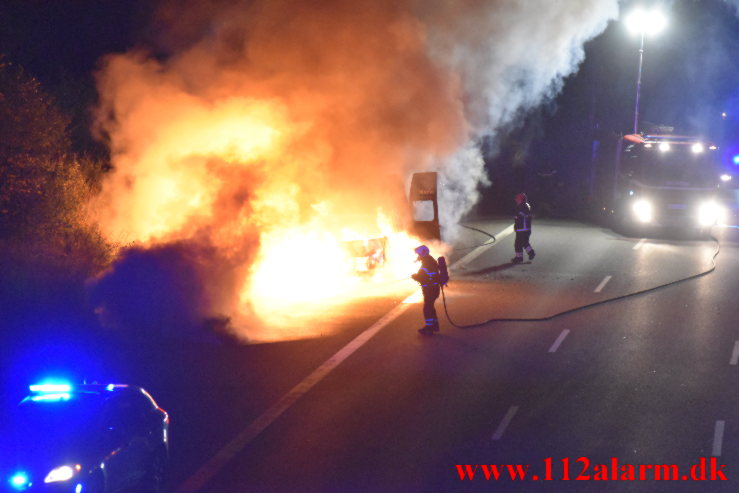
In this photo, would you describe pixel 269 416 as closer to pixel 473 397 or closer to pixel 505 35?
pixel 473 397

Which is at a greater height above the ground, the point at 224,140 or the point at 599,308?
the point at 224,140

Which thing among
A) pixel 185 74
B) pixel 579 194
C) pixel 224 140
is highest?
pixel 185 74

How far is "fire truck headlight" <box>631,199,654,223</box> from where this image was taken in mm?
28906

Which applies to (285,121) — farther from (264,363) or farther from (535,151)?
(535,151)

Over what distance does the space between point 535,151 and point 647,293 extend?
22.1m

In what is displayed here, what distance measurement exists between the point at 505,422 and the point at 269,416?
2.96 m

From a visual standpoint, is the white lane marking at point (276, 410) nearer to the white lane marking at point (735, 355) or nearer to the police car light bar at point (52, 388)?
the police car light bar at point (52, 388)

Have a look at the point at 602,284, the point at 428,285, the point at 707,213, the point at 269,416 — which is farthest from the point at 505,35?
the point at 269,416

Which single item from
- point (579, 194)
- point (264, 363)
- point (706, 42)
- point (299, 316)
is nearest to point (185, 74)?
point (299, 316)

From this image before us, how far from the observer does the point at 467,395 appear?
41.0 feet

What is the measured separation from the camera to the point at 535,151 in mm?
41188

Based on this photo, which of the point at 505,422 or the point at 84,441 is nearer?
the point at 84,441

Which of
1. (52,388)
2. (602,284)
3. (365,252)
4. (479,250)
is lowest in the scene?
(479,250)

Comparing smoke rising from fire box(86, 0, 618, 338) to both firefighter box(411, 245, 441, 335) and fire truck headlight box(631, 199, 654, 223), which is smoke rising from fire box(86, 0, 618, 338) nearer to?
firefighter box(411, 245, 441, 335)
